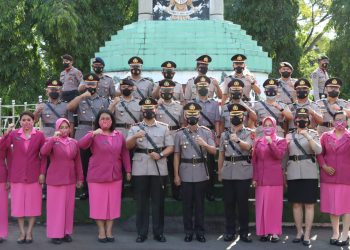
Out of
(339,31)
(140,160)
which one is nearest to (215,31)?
(140,160)

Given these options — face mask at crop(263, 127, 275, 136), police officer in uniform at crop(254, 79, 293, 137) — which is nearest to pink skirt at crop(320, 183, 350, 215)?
face mask at crop(263, 127, 275, 136)

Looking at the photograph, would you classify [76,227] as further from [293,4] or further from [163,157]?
[293,4]

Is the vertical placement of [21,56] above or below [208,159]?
above

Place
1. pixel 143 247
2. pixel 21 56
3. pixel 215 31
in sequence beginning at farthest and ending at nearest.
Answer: pixel 21 56, pixel 215 31, pixel 143 247

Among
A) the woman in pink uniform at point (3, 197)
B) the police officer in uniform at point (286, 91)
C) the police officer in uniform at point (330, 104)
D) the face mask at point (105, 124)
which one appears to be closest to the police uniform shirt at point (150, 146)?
the face mask at point (105, 124)

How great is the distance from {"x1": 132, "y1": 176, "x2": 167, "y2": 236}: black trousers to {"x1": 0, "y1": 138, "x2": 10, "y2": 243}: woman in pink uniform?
1659 mm

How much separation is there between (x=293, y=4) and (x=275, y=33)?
162 cm

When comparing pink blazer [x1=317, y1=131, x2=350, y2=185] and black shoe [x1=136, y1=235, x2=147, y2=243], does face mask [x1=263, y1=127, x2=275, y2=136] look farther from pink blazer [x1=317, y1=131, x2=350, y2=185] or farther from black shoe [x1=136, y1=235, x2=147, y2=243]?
black shoe [x1=136, y1=235, x2=147, y2=243]

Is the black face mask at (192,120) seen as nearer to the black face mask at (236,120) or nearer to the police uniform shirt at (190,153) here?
the police uniform shirt at (190,153)

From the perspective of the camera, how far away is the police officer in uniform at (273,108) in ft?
25.8

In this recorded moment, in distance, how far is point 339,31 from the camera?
19.5 m

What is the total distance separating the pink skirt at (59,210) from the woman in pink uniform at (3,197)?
570 mm

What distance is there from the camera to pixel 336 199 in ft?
23.7

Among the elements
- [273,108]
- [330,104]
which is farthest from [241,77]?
[330,104]
